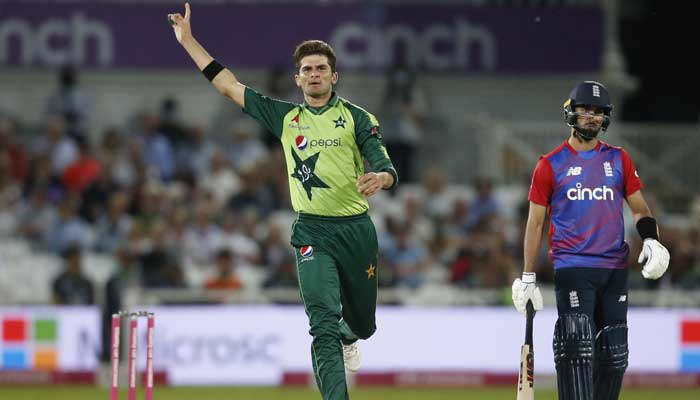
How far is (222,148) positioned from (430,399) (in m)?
7.02

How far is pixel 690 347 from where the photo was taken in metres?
15.5

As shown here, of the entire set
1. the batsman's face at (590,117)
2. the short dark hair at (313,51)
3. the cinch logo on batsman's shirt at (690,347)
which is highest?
the short dark hair at (313,51)

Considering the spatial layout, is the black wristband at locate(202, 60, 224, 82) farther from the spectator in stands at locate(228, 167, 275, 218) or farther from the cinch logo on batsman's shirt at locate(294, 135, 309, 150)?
the spectator in stands at locate(228, 167, 275, 218)

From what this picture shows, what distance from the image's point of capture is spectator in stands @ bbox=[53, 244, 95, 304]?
15.8m

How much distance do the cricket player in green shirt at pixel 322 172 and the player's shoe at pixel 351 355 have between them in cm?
73

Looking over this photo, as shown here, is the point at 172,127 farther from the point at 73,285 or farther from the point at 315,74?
the point at 315,74

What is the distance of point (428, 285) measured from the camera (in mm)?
16188

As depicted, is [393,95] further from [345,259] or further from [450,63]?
[345,259]

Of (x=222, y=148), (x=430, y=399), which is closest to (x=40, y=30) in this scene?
(x=222, y=148)

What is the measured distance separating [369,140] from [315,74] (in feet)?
1.72

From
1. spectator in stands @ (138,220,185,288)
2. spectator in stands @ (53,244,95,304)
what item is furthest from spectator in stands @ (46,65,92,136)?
spectator in stands @ (53,244,95,304)

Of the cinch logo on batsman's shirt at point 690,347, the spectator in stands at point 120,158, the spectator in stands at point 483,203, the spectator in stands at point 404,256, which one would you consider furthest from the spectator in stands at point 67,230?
the cinch logo on batsman's shirt at point 690,347

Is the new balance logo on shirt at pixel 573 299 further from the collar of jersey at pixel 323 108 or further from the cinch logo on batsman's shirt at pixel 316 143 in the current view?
the collar of jersey at pixel 323 108

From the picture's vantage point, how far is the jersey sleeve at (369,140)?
8734 millimetres
